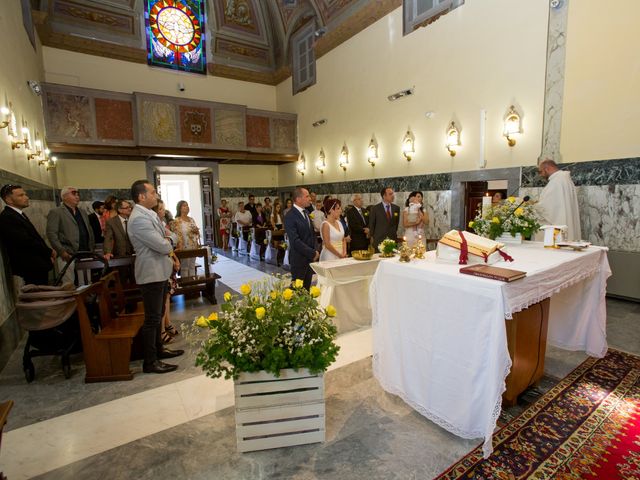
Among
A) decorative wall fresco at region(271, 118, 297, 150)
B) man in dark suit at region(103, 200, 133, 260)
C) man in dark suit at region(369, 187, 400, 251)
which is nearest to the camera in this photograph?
man in dark suit at region(103, 200, 133, 260)

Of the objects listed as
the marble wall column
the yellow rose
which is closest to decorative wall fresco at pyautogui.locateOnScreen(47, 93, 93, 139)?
the yellow rose

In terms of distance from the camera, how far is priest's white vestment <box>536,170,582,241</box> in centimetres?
491

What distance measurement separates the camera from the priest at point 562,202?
16.1 feet

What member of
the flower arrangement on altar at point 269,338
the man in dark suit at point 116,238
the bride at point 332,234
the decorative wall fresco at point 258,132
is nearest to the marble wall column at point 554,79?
the bride at point 332,234

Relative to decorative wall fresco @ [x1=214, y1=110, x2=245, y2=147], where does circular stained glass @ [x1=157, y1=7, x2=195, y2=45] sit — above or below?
above

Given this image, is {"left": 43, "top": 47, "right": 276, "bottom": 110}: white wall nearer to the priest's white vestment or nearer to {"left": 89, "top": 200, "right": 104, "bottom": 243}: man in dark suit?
{"left": 89, "top": 200, "right": 104, "bottom": 243}: man in dark suit

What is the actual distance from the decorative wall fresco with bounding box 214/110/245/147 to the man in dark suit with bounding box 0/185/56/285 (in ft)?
24.4

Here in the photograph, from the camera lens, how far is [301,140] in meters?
12.0

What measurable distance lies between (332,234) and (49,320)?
299cm

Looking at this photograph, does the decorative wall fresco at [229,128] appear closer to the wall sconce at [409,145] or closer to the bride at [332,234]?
the wall sconce at [409,145]

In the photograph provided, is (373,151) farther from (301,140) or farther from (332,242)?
(332,242)

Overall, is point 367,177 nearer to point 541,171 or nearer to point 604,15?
point 541,171

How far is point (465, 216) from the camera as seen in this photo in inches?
282

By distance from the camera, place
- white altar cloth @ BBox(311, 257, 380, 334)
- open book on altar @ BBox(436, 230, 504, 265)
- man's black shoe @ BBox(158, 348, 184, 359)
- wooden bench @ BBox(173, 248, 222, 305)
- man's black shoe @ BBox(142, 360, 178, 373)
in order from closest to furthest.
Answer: open book on altar @ BBox(436, 230, 504, 265), man's black shoe @ BBox(142, 360, 178, 373), man's black shoe @ BBox(158, 348, 184, 359), white altar cloth @ BBox(311, 257, 380, 334), wooden bench @ BBox(173, 248, 222, 305)
